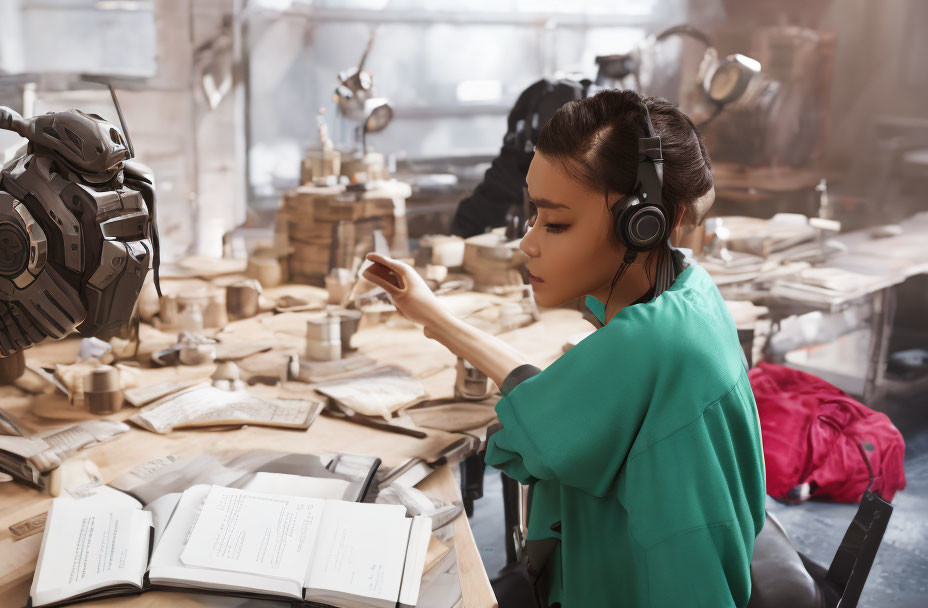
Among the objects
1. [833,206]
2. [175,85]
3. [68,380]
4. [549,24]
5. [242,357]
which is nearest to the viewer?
[68,380]

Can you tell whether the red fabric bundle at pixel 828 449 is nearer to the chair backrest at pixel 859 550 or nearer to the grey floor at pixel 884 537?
the grey floor at pixel 884 537

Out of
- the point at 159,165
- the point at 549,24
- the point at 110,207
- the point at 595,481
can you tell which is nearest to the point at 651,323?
the point at 595,481

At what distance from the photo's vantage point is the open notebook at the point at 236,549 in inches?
45.4

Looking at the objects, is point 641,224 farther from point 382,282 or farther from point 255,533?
point 255,533

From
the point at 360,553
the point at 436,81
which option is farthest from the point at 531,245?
the point at 436,81

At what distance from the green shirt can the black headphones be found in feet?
0.30

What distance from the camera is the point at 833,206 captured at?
12.5ft

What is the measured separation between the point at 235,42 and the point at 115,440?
1843 millimetres

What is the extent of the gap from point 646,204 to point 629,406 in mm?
291

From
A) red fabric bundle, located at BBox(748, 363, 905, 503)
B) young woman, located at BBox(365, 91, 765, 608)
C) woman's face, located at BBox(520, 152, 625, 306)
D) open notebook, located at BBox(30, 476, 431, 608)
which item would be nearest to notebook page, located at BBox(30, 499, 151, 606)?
open notebook, located at BBox(30, 476, 431, 608)

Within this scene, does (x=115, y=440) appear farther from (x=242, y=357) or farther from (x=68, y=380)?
(x=242, y=357)

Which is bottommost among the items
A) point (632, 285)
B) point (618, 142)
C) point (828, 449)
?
point (828, 449)

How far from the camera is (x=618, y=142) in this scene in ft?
3.71

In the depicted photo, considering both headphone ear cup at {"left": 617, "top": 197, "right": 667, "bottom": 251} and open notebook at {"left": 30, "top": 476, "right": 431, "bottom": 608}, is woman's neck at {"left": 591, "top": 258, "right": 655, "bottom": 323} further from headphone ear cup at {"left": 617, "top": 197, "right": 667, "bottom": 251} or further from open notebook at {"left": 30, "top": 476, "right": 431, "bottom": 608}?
open notebook at {"left": 30, "top": 476, "right": 431, "bottom": 608}
